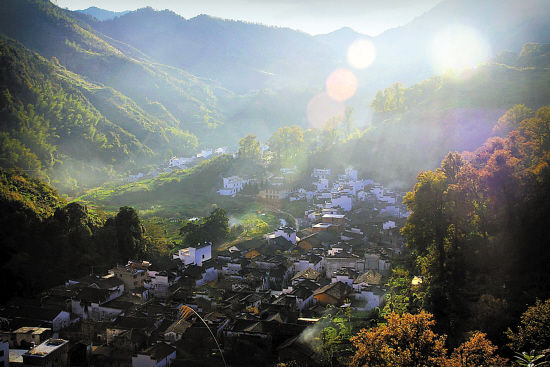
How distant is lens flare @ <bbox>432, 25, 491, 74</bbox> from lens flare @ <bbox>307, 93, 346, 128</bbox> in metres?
26.8

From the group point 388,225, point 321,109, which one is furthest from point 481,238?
point 321,109

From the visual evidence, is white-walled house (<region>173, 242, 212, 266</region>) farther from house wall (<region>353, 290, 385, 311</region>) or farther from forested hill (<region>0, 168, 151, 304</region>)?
house wall (<region>353, 290, 385, 311</region>)

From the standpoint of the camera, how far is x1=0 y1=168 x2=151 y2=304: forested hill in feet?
87.1

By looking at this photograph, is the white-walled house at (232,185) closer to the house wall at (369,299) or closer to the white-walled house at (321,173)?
the white-walled house at (321,173)

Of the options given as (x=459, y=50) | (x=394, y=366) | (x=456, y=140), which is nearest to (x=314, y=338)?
(x=394, y=366)

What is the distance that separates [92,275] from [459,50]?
122 m

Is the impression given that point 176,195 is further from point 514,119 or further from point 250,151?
point 514,119

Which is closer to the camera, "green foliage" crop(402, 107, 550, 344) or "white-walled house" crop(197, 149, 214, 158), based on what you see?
"green foliage" crop(402, 107, 550, 344)

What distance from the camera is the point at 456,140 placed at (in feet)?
151

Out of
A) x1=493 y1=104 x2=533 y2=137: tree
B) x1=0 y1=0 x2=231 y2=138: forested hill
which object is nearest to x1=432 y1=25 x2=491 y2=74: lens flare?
x1=0 y1=0 x2=231 y2=138: forested hill

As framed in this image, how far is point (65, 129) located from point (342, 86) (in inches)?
3308

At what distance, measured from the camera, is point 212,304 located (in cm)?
2223

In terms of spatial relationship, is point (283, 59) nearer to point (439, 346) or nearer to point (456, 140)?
point (456, 140)

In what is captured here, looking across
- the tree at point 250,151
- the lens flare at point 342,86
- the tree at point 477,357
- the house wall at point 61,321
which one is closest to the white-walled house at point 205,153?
the tree at point 250,151
